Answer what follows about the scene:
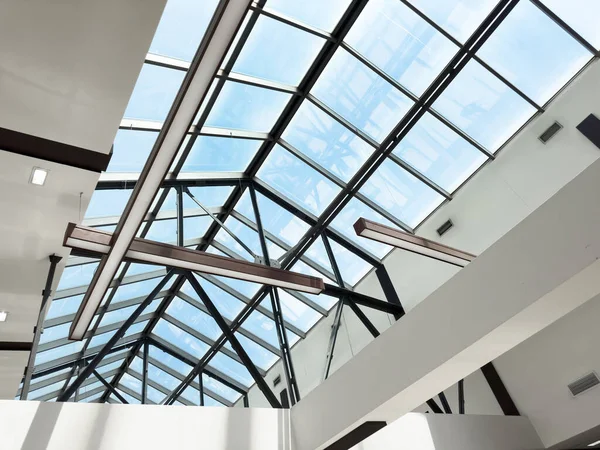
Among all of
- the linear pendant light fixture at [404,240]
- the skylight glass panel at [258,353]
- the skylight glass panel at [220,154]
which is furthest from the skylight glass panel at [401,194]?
the skylight glass panel at [258,353]

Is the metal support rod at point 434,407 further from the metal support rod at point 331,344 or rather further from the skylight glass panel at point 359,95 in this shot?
the skylight glass panel at point 359,95

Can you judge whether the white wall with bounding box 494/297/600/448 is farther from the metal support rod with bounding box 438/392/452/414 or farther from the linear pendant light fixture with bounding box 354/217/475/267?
the linear pendant light fixture with bounding box 354/217/475/267

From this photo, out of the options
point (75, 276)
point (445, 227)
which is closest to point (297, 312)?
point (445, 227)

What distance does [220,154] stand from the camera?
7914 mm

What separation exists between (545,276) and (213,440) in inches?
147

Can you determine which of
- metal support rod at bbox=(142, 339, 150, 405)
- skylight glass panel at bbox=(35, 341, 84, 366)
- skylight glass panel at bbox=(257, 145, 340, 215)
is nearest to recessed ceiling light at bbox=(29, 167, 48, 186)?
skylight glass panel at bbox=(257, 145, 340, 215)

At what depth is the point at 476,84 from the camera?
6980 mm

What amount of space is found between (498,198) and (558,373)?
270cm

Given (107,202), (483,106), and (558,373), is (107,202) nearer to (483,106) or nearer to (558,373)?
(483,106)

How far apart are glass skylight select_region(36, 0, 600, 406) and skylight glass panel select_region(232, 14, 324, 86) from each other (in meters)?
0.02

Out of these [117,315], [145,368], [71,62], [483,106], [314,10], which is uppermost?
[314,10]

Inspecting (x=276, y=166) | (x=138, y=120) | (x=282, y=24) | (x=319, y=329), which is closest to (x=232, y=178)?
(x=276, y=166)

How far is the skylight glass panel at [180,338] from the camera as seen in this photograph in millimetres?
11145

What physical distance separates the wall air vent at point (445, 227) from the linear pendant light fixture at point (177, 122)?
5891mm
